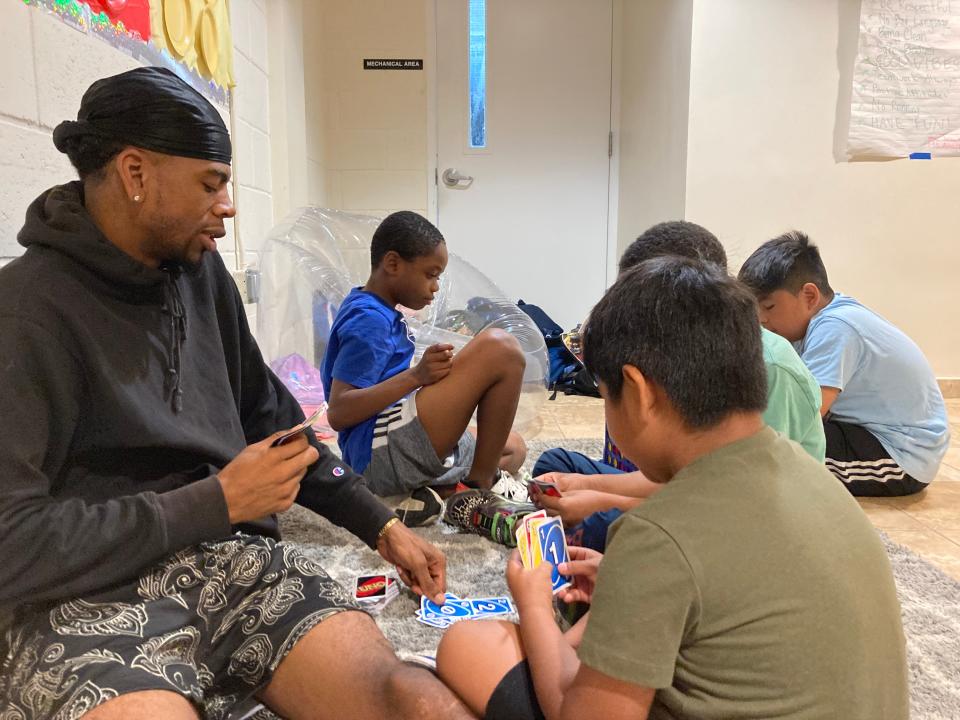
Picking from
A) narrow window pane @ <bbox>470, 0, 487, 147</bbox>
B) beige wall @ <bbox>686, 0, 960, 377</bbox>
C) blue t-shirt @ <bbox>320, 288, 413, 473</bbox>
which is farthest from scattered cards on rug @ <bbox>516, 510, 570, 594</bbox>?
narrow window pane @ <bbox>470, 0, 487, 147</bbox>

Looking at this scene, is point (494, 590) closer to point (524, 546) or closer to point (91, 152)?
point (524, 546)

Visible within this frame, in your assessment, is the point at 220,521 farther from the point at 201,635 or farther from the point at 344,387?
the point at 344,387

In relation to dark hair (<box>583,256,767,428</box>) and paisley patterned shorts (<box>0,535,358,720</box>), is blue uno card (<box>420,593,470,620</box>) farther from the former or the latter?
dark hair (<box>583,256,767,428</box>)

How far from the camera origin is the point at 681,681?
0.64 metres

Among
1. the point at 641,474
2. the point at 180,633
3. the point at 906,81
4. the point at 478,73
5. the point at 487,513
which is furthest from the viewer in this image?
the point at 478,73

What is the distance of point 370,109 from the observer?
3.76 metres

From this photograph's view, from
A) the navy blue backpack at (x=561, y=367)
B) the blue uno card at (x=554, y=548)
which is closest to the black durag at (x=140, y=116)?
the blue uno card at (x=554, y=548)

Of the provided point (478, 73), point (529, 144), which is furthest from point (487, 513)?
point (478, 73)

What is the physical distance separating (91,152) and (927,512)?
2149 millimetres

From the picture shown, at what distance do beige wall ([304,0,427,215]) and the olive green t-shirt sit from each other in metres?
3.30

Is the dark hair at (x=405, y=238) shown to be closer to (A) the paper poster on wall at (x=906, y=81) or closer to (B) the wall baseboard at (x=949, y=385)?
(A) the paper poster on wall at (x=906, y=81)

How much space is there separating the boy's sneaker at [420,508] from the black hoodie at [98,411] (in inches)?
26.9

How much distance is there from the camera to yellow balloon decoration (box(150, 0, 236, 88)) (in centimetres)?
172

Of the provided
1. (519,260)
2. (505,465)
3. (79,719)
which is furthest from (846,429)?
(519,260)
